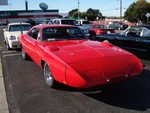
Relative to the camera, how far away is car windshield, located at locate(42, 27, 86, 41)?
6.69m

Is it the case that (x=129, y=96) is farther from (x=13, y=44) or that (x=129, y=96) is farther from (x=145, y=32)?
(x=13, y=44)

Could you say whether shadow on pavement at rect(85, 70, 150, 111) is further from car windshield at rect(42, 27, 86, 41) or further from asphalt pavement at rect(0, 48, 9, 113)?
car windshield at rect(42, 27, 86, 41)

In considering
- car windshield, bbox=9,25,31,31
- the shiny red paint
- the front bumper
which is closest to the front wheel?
the front bumper

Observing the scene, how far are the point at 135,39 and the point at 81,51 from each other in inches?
157

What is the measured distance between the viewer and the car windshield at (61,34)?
669cm

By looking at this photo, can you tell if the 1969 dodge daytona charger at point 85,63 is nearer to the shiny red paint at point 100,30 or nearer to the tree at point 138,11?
the shiny red paint at point 100,30

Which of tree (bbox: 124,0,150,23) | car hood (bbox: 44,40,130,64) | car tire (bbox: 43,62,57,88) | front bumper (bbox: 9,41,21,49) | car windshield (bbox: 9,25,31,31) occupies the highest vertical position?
tree (bbox: 124,0,150,23)

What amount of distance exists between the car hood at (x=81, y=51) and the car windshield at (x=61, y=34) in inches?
19.7

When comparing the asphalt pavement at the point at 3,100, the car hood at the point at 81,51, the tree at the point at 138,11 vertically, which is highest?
the tree at the point at 138,11

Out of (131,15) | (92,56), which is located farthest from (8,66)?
(131,15)

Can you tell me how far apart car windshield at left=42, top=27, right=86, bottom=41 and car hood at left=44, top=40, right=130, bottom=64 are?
1.65 ft

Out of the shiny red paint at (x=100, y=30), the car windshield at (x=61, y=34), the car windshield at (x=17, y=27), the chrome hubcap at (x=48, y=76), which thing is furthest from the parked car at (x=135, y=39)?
the shiny red paint at (x=100, y=30)

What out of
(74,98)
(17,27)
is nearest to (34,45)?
(74,98)

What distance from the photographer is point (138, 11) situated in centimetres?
→ 4919
